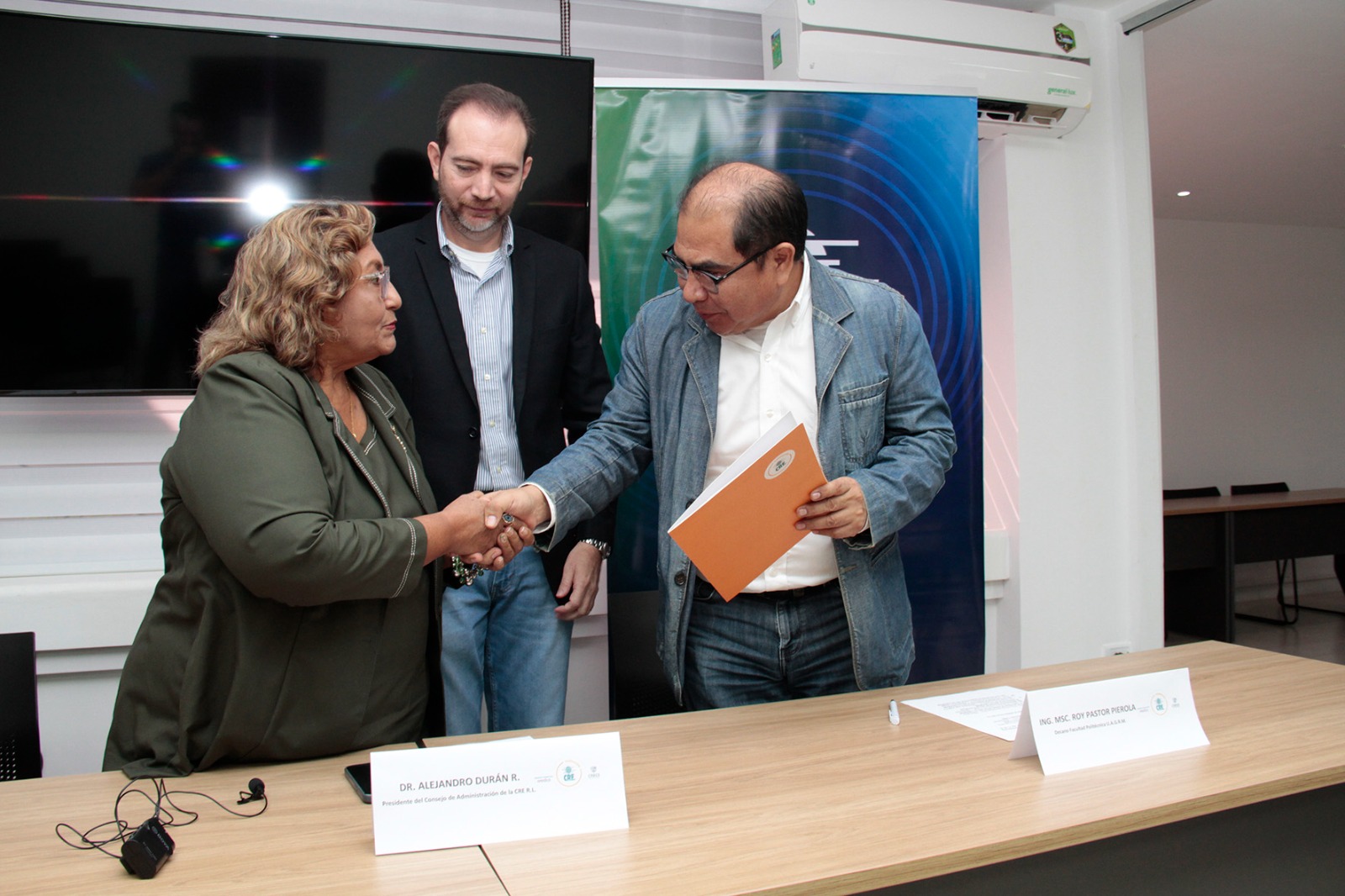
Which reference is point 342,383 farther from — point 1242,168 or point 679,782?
point 1242,168

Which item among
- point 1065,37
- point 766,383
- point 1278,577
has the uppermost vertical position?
point 1065,37

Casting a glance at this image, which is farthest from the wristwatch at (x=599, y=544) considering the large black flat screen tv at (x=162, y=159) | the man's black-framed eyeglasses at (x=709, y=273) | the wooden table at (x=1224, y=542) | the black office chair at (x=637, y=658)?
the wooden table at (x=1224, y=542)

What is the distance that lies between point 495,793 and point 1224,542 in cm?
557

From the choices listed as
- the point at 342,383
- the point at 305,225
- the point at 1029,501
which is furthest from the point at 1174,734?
the point at 1029,501

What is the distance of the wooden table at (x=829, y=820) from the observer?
3.58ft

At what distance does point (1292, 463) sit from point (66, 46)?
921 centimetres

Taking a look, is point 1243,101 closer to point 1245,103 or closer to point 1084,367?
point 1245,103

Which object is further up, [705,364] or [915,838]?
[705,364]

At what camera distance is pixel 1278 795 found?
1.41 m

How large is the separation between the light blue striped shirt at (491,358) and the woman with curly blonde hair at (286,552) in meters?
0.52

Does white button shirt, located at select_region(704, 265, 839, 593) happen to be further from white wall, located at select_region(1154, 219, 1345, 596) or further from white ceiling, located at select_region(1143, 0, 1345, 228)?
white wall, located at select_region(1154, 219, 1345, 596)

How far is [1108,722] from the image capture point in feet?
4.82

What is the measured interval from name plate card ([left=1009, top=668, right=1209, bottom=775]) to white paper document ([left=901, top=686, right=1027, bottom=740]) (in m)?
0.13

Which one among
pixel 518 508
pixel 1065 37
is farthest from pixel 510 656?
pixel 1065 37
